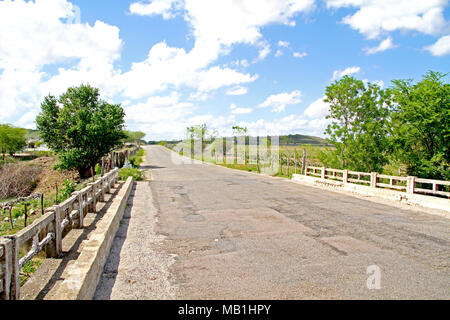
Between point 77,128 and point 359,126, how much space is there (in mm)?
20086

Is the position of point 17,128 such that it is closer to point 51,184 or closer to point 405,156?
point 51,184

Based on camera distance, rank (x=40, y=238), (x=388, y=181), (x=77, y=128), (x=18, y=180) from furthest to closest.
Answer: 1. (x=18, y=180)
2. (x=77, y=128)
3. (x=388, y=181)
4. (x=40, y=238)

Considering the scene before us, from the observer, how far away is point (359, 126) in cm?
1770

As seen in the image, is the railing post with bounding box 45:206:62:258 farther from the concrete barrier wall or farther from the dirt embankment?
the dirt embankment

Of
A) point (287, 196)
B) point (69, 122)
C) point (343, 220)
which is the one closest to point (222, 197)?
point (287, 196)

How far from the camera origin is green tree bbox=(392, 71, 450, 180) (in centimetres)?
1287

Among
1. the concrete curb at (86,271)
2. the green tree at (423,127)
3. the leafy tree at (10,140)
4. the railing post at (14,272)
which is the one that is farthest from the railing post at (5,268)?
the leafy tree at (10,140)

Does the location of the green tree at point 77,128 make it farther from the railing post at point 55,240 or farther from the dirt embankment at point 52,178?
the railing post at point 55,240

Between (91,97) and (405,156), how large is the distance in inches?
933

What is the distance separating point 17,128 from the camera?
54531 mm

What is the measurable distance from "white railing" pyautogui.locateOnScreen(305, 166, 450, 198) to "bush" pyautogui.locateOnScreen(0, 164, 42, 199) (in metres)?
21.9

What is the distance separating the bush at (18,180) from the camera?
23578mm

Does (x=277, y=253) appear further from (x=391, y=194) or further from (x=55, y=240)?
(x=391, y=194)

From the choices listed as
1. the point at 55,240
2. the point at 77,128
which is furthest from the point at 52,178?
the point at 55,240
